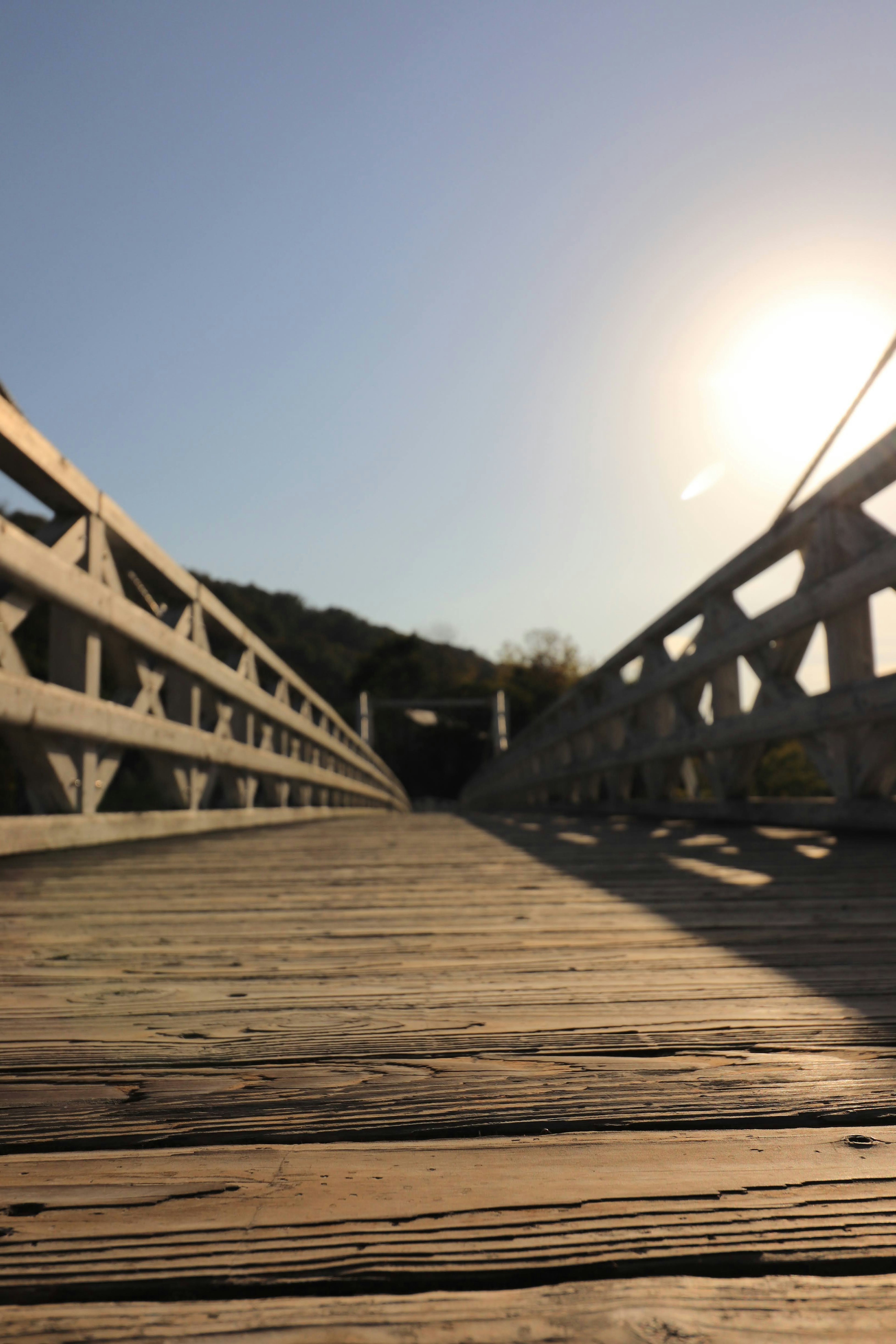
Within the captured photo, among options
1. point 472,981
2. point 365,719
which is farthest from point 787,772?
point 365,719

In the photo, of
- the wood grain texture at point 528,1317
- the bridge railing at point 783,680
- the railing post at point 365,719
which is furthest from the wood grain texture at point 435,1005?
the railing post at point 365,719

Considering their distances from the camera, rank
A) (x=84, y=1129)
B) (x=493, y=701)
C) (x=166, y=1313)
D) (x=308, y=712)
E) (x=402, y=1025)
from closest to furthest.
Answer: (x=166, y=1313) < (x=84, y=1129) < (x=402, y=1025) < (x=308, y=712) < (x=493, y=701)

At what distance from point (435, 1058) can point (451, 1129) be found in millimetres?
205

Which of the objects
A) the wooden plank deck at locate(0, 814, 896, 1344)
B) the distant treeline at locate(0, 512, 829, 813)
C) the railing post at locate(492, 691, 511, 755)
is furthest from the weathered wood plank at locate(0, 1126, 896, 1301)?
the distant treeline at locate(0, 512, 829, 813)

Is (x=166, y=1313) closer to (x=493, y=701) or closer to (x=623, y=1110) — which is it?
(x=623, y=1110)

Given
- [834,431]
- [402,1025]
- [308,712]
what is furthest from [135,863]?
[308,712]

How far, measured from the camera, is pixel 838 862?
2.84 m

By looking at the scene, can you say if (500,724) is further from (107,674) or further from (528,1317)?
(528,1317)

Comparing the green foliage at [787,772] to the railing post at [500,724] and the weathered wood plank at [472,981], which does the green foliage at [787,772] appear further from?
the railing post at [500,724]

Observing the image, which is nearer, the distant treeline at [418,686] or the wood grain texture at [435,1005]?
the wood grain texture at [435,1005]

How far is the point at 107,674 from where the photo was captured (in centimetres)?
609

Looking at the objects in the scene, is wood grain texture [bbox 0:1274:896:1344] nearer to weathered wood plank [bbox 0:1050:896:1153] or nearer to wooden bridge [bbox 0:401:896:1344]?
wooden bridge [bbox 0:401:896:1344]

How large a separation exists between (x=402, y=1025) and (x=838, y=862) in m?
2.16

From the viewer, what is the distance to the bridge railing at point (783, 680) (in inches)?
130
